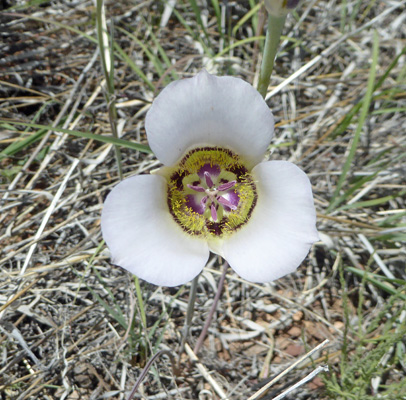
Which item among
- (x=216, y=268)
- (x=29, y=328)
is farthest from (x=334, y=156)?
(x=29, y=328)

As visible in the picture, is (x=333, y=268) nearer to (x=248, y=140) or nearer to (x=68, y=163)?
(x=248, y=140)

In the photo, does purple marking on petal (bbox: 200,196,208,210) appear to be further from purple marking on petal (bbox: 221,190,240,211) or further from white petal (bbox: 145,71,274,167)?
white petal (bbox: 145,71,274,167)

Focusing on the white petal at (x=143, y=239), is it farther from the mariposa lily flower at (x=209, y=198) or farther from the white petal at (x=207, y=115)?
the white petal at (x=207, y=115)

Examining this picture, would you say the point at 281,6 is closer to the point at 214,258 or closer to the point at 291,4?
the point at 291,4

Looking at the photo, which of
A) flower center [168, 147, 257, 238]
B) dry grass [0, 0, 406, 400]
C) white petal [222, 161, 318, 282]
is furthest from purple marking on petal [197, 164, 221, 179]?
dry grass [0, 0, 406, 400]

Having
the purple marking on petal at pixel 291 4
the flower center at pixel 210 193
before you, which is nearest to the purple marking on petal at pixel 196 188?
the flower center at pixel 210 193

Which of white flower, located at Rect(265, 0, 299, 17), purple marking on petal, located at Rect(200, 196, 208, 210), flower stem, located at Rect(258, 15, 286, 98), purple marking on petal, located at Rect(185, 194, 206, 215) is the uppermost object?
white flower, located at Rect(265, 0, 299, 17)
